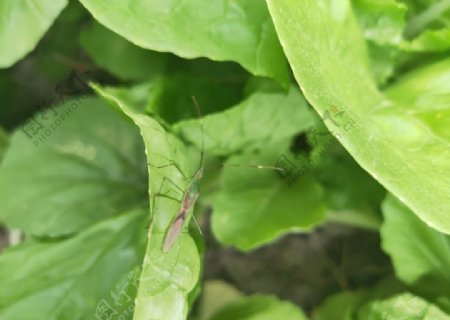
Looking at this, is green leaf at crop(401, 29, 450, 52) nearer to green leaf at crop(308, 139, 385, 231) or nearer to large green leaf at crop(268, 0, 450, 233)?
large green leaf at crop(268, 0, 450, 233)

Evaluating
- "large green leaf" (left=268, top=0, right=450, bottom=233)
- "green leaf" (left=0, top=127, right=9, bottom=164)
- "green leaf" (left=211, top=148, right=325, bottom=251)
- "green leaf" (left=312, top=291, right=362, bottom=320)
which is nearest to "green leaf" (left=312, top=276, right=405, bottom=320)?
"green leaf" (left=312, top=291, right=362, bottom=320)

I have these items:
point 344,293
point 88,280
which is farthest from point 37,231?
point 344,293

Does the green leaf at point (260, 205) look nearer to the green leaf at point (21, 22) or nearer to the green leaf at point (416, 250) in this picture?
the green leaf at point (416, 250)

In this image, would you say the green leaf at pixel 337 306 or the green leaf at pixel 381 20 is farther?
the green leaf at pixel 337 306

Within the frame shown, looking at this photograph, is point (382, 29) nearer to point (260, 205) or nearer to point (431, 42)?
point (431, 42)

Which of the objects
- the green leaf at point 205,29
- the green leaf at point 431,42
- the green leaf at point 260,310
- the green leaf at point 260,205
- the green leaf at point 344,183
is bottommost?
the green leaf at point 260,310

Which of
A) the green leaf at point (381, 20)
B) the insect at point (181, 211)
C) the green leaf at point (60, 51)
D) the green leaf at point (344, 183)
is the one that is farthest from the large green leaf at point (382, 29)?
the green leaf at point (60, 51)
